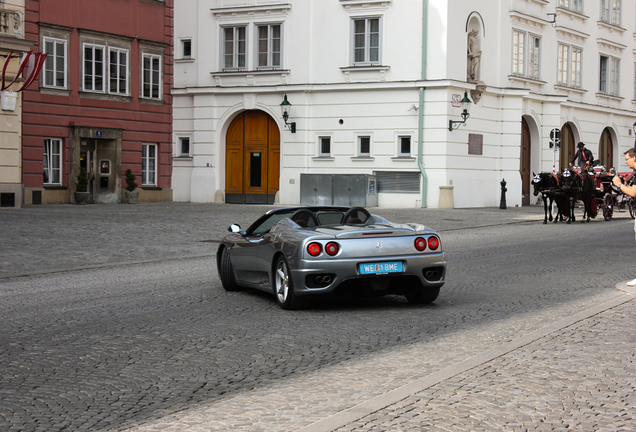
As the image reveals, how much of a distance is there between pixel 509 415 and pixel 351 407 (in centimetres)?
95

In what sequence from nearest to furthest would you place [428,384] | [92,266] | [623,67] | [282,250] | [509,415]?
[509,415], [428,384], [282,250], [92,266], [623,67]

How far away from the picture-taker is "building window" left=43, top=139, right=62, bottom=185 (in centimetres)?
3309

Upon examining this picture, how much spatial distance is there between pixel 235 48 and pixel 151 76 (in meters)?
3.77

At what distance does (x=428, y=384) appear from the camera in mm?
5938

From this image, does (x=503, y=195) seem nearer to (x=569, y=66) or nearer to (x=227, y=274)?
(x=569, y=66)

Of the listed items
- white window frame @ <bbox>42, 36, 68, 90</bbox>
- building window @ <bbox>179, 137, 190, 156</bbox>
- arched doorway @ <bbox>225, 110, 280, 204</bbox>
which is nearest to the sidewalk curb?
white window frame @ <bbox>42, 36, 68, 90</bbox>

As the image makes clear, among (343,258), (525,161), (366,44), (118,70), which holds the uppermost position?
(366,44)

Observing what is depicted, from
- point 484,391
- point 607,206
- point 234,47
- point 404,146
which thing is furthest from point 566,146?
point 484,391

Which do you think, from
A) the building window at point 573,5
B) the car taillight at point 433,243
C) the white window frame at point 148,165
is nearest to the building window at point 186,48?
the white window frame at point 148,165

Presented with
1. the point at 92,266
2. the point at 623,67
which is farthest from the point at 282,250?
the point at 623,67

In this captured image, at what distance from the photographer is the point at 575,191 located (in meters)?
26.5

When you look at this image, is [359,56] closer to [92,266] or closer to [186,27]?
[186,27]

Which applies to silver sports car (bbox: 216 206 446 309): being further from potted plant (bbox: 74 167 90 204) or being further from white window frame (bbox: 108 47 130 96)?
white window frame (bbox: 108 47 130 96)

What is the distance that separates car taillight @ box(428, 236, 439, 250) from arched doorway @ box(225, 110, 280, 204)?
27597 millimetres
